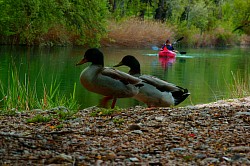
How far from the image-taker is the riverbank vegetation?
91.5ft

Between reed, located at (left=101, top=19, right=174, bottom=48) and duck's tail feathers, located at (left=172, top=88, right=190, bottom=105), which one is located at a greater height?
duck's tail feathers, located at (left=172, top=88, right=190, bottom=105)

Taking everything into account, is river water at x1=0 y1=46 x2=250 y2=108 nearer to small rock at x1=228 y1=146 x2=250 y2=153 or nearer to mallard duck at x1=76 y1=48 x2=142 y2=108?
mallard duck at x1=76 y1=48 x2=142 y2=108

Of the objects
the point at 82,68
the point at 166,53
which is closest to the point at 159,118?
the point at 82,68

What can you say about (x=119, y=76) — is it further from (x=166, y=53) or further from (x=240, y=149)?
(x=166, y=53)

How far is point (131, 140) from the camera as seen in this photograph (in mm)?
4824

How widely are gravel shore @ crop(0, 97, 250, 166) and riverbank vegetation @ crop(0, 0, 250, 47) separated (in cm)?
936

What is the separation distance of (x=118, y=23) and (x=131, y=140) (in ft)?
125

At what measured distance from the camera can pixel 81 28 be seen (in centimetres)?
2967

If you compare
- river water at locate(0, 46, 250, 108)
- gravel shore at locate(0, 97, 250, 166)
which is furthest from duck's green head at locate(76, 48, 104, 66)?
river water at locate(0, 46, 250, 108)

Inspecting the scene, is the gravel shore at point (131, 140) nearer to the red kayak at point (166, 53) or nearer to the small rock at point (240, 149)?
the small rock at point (240, 149)

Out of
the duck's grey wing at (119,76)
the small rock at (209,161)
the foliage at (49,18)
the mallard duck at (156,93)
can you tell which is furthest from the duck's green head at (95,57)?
the foliage at (49,18)

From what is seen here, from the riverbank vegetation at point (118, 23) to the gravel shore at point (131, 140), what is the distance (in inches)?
369

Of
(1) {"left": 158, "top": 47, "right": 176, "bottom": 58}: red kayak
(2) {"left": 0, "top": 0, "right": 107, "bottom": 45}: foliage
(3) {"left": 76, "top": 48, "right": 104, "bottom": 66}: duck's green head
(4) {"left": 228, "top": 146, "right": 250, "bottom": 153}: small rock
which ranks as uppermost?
(3) {"left": 76, "top": 48, "right": 104, "bottom": 66}: duck's green head

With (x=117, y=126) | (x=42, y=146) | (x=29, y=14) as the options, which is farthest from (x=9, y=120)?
(x=29, y=14)
